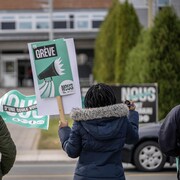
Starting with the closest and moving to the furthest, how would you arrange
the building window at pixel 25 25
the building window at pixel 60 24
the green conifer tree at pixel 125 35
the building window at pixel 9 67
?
the green conifer tree at pixel 125 35
the building window at pixel 60 24
the building window at pixel 25 25
the building window at pixel 9 67

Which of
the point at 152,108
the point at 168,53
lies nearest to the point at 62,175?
the point at 152,108

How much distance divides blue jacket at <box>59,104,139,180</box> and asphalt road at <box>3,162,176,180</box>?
645 centimetres

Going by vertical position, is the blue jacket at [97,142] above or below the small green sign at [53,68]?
below

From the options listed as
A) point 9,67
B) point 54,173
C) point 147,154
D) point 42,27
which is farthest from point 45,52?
point 9,67

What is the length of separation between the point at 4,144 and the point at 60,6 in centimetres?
5057

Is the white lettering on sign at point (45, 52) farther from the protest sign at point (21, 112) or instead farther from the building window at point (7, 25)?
the building window at point (7, 25)

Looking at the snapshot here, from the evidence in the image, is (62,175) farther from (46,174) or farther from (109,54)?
(109,54)

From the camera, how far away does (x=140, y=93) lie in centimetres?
1669

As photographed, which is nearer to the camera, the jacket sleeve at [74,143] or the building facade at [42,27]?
the jacket sleeve at [74,143]

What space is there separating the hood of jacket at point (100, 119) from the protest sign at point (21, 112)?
827mm

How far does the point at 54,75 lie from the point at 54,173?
680cm

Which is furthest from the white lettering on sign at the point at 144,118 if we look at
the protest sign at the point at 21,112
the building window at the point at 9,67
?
the building window at the point at 9,67

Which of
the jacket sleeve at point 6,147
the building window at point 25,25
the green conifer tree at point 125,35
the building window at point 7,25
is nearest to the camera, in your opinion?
the jacket sleeve at point 6,147

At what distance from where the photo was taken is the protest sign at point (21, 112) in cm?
528
